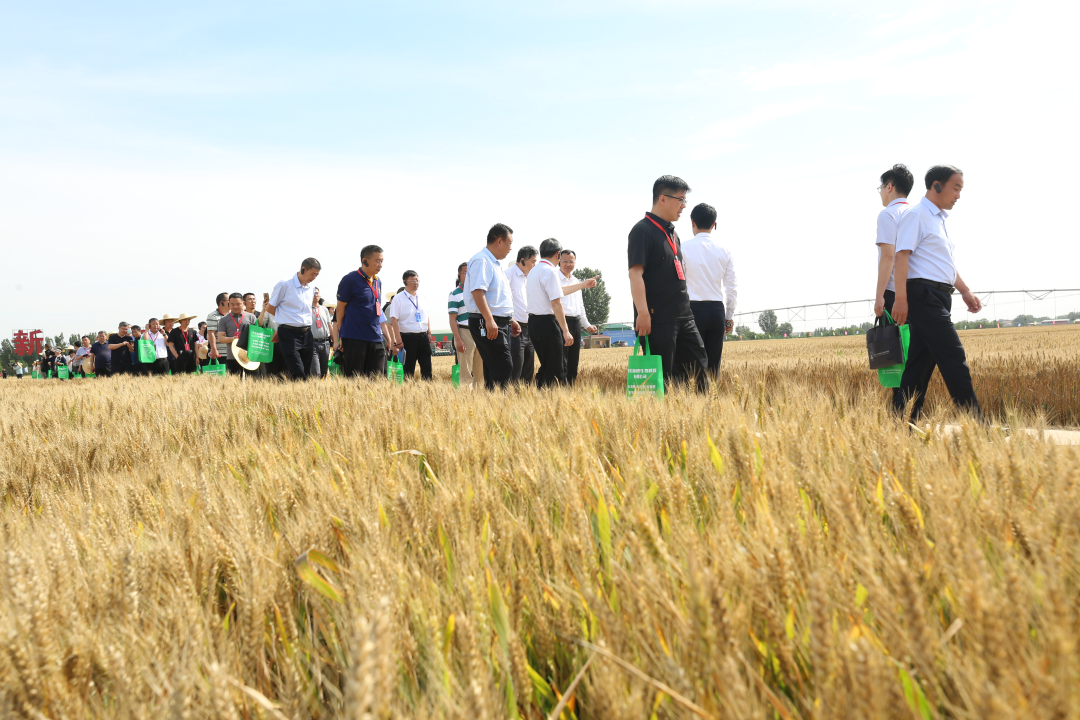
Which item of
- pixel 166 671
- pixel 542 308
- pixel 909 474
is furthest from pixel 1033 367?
pixel 166 671

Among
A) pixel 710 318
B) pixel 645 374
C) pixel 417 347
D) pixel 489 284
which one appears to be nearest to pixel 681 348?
pixel 710 318

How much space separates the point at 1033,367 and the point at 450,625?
10335 mm

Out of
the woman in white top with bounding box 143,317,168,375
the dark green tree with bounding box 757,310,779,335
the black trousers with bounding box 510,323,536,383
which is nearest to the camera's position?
the black trousers with bounding box 510,323,536,383

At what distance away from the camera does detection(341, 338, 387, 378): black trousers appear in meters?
7.88

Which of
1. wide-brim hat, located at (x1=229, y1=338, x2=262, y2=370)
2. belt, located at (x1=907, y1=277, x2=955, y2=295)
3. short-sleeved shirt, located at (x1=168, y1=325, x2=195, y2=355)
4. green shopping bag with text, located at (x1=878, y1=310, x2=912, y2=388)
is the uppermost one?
short-sleeved shirt, located at (x1=168, y1=325, x2=195, y2=355)

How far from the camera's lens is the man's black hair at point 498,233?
633 centimetres

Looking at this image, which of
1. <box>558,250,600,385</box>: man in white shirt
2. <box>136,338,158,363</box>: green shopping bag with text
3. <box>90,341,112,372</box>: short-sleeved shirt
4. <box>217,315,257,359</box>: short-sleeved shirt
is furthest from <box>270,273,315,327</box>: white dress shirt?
<box>90,341,112,372</box>: short-sleeved shirt

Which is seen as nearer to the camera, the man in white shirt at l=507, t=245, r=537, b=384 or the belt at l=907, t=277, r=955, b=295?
the belt at l=907, t=277, r=955, b=295

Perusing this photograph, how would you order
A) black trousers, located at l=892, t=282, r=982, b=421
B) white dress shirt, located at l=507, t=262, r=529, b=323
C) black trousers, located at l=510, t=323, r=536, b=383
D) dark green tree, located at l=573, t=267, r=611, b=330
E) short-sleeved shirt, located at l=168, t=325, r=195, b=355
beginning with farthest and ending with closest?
dark green tree, located at l=573, t=267, r=611, b=330
short-sleeved shirt, located at l=168, t=325, r=195, b=355
white dress shirt, located at l=507, t=262, r=529, b=323
black trousers, located at l=510, t=323, r=536, b=383
black trousers, located at l=892, t=282, r=982, b=421

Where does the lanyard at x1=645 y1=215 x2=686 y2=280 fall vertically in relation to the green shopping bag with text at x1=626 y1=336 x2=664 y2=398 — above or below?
above

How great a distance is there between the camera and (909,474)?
160 cm

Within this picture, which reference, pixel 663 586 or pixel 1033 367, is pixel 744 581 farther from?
pixel 1033 367

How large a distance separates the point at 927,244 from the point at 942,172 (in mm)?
592

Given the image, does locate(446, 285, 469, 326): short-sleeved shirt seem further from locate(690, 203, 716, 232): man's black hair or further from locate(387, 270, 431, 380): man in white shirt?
locate(690, 203, 716, 232): man's black hair
